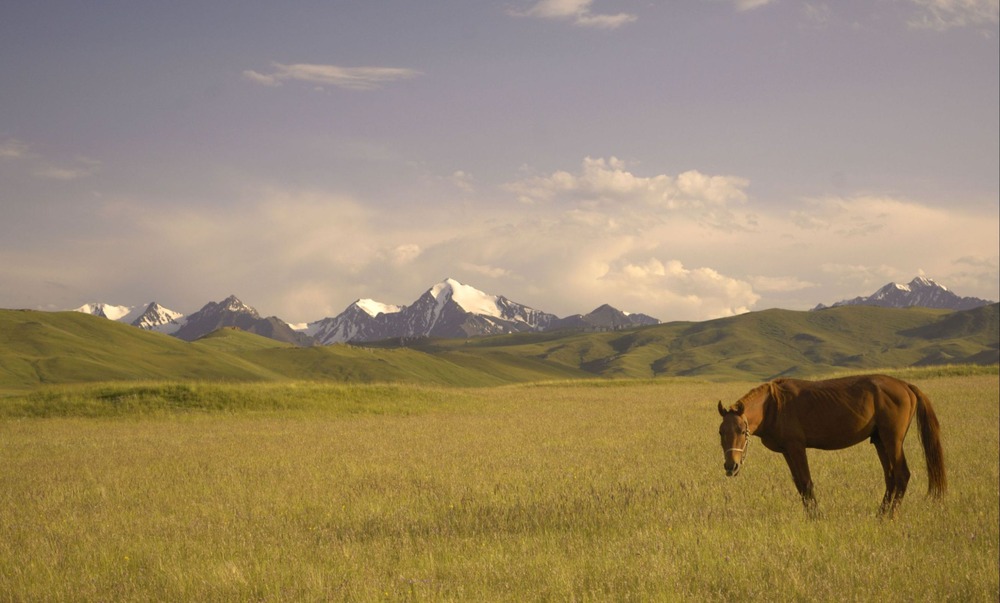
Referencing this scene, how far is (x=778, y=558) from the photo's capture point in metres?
8.59

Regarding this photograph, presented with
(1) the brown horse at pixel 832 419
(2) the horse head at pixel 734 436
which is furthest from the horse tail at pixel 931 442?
(2) the horse head at pixel 734 436

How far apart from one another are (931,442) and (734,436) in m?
4.10

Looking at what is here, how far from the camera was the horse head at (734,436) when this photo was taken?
947 cm

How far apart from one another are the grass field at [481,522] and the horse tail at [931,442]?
36 centimetres

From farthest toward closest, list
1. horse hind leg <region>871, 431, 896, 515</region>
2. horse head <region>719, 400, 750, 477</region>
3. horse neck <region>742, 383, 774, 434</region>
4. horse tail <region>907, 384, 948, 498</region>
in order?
horse tail <region>907, 384, 948, 498</region>, horse hind leg <region>871, 431, 896, 515</region>, horse neck <region>742, 383, 774, 434</region>, horse head <region>719, 400, 750, 477</region>

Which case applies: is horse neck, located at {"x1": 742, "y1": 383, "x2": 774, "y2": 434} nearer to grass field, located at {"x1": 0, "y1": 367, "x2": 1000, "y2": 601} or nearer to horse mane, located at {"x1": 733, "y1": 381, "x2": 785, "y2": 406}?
horse mane, located at {"x1": 733, "y1": 381, "x2": 785, "y2": 406}

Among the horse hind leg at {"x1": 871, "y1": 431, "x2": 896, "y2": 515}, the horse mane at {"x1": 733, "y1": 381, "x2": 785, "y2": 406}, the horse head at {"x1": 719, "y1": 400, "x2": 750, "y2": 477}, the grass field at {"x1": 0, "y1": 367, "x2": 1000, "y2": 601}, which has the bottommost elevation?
the grass field at {"x1": 0, "y1": 367, "x2": 1000, "y2": 601}

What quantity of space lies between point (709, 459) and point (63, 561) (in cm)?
1433

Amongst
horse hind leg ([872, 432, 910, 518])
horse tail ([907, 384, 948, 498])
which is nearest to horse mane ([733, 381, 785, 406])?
horse hind leg ([872, 432, 910, 518])

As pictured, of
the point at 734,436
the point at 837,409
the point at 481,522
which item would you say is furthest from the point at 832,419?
the point at 481,522

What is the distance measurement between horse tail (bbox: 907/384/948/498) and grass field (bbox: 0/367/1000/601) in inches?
14.0

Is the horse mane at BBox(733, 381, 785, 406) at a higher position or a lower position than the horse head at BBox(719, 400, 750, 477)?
higher

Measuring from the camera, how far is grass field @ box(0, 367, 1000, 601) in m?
7.86

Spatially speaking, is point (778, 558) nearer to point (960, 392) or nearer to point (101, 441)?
point (101, 441)
